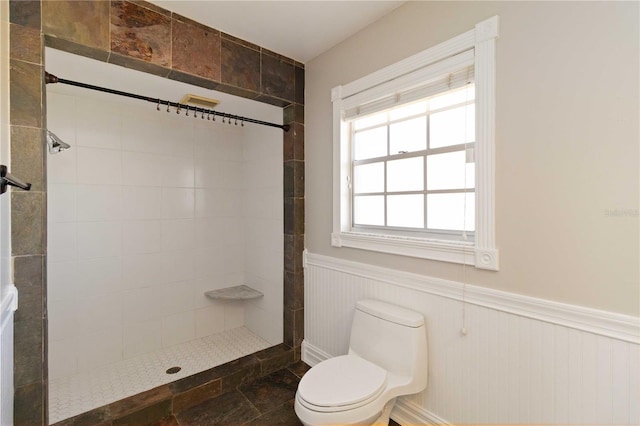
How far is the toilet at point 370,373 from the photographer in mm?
1318

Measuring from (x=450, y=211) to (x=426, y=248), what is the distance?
0.81 ft

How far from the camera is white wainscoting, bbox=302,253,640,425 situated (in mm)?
1090

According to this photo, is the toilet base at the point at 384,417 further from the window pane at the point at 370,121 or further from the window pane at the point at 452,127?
the window pane at the point at 370,121

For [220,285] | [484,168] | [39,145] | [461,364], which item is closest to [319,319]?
[461,364]

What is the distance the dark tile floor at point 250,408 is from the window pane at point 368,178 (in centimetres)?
143

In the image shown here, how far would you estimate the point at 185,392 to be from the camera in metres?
1.88

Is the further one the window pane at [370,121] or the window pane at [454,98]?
the window pane at [370,121]

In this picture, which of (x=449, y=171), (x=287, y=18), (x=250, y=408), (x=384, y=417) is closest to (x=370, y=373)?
(x=384, y=417)

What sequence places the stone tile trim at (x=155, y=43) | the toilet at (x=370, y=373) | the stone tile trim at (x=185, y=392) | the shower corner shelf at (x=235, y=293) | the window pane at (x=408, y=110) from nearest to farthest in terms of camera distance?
the toilet at (x=370, y=373), the stone tile trim at (x=155, y=43), the stone tile trim at (x=185, y=392), the window pane at (x=408, y=110), the shower corner shelf at (x=235, y=293)

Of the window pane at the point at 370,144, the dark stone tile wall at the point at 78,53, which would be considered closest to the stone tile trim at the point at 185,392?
the dark stone tile wall at the point at 78,53

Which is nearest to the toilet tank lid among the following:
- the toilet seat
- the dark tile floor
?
the toilet seat

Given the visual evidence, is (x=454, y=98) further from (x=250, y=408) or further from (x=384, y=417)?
(x=250, y=408)

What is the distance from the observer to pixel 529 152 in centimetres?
127

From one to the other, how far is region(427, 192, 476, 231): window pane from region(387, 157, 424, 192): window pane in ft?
0.40
